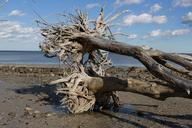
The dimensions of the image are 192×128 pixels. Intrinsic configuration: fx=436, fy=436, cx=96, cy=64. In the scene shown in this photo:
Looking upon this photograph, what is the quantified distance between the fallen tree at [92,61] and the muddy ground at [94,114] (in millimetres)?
471

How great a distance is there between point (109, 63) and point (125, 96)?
2.42 meters

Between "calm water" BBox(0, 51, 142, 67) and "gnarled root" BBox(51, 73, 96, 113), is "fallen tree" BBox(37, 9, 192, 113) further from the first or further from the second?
"calm water" BBox(0, 51, 142, 67)

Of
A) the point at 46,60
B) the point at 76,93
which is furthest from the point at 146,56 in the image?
the point at 46,60

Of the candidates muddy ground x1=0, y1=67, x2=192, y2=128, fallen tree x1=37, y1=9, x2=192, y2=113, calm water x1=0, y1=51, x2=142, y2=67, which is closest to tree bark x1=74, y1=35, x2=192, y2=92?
fallen tree x1=37, y1=9, x2=192, y2=113

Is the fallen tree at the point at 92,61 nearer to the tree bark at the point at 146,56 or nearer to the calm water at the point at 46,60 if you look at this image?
the tree bark at the point at 146,56

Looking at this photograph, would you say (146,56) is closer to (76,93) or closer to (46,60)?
(76,93)

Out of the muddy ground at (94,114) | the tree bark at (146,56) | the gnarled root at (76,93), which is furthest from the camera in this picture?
the gnarled root at (76,93)

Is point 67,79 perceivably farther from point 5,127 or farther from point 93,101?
point 5,127

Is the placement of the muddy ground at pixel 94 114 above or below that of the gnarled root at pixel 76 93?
below

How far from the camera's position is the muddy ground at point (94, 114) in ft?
36.6

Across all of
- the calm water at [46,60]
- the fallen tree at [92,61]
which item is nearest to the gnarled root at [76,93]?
the fallen tree at [92,61]

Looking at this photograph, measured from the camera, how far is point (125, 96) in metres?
16.2

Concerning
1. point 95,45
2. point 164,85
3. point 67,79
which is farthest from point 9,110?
point 164,85

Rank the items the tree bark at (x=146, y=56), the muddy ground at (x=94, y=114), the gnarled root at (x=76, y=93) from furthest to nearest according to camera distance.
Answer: the gnarled root at (x=76, y=93)
the muddy ground at (x=94, y=114)
the tree bark at (x=146, y=56)
